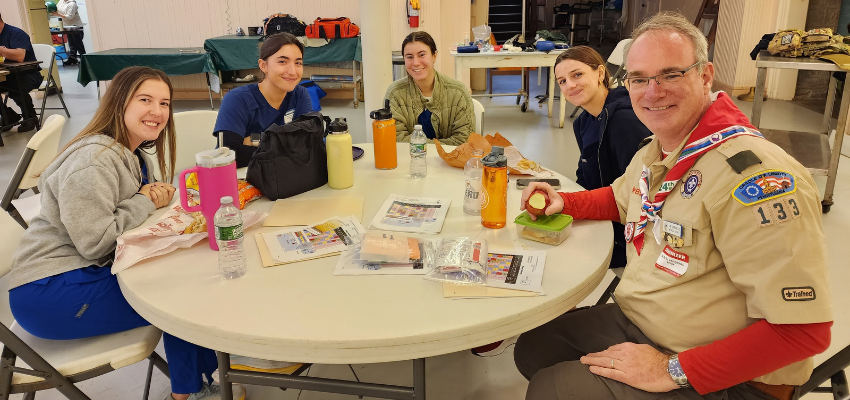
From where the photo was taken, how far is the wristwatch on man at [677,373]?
124 cm

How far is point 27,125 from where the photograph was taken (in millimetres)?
6773

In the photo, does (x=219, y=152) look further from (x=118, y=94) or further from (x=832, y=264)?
(x=832, y=264)

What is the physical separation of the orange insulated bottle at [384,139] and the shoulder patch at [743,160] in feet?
4.30

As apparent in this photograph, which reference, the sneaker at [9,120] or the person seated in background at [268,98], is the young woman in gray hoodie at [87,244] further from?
the sneaker at [9,120]

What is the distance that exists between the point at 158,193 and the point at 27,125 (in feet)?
20.7

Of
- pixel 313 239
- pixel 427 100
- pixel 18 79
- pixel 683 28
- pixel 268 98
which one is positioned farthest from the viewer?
pixel 18 79

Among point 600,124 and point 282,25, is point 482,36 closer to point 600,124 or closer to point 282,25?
point 282,25

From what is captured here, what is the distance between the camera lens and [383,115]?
2.20 m

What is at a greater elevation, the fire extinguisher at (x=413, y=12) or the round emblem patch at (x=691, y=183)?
the fire extinguisher at (x=413, y=12)

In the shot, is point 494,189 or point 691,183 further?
point 494,189

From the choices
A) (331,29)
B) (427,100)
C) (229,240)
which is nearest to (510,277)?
(229,240)

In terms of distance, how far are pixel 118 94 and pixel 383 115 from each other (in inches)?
35.7

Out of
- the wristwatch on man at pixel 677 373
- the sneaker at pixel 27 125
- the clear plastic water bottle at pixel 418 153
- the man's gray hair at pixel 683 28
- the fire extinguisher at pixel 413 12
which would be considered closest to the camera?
the wristwatch on man at pixel 677 373

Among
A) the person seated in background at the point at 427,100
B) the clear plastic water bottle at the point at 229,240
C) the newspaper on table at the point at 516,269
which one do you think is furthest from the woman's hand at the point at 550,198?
the person seated in background at the point at 427,100
